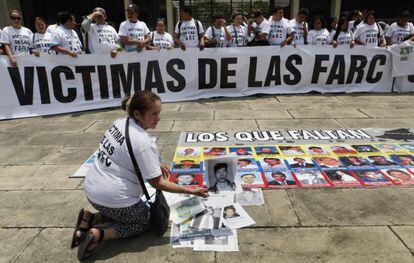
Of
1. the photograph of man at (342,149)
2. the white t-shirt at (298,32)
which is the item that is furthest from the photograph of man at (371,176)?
the white t-shirt at (298,32)

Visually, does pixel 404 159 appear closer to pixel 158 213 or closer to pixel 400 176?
pixel 400 176

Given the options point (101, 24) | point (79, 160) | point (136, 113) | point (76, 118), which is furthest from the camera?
point (101, 24)

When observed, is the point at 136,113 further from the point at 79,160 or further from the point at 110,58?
the point at 110,58

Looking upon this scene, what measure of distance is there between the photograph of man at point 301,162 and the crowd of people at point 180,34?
→ 422cm

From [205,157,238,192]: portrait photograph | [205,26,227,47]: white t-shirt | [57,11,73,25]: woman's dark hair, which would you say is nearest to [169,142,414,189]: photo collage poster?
[205,157,238,192]: portrait photograph

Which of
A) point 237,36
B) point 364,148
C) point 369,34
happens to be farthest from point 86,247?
point 369,34

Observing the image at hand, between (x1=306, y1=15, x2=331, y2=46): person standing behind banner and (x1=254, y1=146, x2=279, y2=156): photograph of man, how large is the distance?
14.6 feet

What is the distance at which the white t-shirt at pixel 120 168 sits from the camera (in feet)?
8.13

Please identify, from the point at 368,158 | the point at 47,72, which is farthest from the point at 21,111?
the point at 368,158

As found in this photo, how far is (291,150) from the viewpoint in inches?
173

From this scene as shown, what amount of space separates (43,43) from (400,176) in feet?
21.0

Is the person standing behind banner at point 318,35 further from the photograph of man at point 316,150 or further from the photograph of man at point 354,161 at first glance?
the photograph of man at point 354,161

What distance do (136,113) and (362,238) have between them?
1.95m

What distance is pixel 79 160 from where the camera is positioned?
4.41 m
